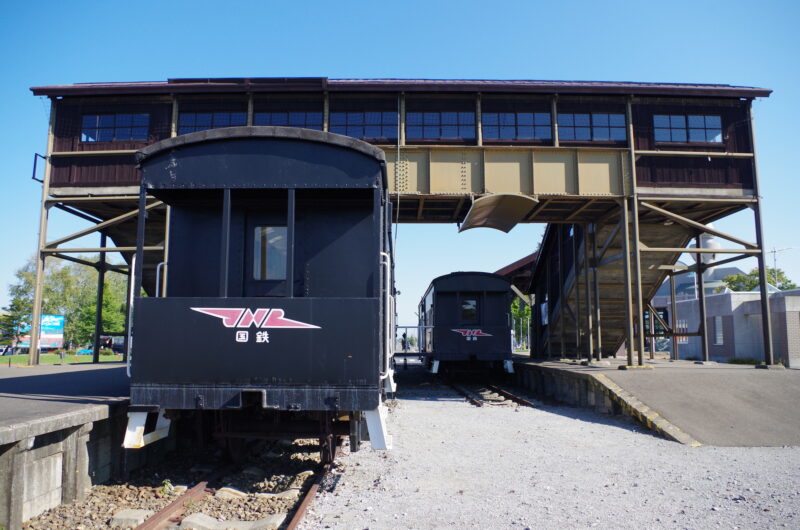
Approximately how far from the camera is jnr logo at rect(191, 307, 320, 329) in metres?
5.46

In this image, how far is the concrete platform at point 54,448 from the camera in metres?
4.59

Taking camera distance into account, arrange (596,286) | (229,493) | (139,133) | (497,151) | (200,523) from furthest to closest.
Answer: (596,286) < (139,133) < (497,151) < (229,493) < (200,523)

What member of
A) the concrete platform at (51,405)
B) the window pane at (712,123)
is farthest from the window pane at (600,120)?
the concrete platform at (51,405)

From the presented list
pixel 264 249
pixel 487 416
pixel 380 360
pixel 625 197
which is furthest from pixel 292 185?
pixel 625 197

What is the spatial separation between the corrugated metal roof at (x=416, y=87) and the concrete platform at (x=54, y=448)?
10157 mm

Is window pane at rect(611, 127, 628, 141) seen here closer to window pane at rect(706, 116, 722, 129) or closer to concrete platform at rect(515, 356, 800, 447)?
window pane at rect(706, 116, 722, 129)

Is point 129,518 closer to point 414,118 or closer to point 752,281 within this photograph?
point 414,118

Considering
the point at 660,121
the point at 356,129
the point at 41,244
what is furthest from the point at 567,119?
the point at 41,244

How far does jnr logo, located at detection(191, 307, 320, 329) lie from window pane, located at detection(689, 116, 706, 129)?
1424cm

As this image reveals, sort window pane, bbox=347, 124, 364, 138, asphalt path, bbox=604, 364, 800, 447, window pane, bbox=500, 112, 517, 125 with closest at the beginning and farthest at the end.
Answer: asphalt path, bbox=604, 364, 800, 447 < window pane, bbox=347, 124, 364, 138 < window pane, bbox=500, 112, 517, 125

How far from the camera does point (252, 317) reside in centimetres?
550

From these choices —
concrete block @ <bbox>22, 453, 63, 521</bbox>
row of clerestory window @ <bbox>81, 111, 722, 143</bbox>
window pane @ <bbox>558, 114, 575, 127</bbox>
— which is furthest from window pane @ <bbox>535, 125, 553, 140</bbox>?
concrete block @ <bbox>22, 453, 63, 521</bbox>

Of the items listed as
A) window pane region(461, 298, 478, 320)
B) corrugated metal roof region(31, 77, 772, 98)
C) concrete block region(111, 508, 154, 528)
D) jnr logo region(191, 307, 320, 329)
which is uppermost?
corrugated metal roof region(31, 77, 772, 98)

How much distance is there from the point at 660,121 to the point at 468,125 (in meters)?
5.41
